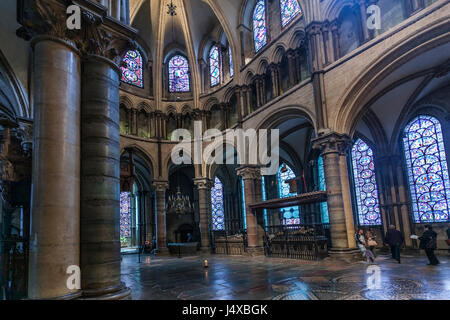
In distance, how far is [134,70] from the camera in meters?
22.8

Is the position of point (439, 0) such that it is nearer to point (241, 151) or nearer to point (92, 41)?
point (92, 41)

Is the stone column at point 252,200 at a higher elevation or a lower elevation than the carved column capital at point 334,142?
lower

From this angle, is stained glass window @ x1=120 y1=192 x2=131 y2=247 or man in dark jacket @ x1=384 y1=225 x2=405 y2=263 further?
stained glass window @ x1=120 y1=192 x2=131 y2=247

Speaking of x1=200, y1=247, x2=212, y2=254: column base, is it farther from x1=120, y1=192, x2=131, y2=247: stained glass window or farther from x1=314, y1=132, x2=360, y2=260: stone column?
x1=120, y1=192, x2=131, y2=247: stained glass window

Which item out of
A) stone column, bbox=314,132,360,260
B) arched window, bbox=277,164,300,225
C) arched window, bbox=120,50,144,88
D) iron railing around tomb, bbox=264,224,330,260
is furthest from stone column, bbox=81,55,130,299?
arched window, bbox=277,164,300,225

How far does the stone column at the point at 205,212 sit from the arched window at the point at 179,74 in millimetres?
7314

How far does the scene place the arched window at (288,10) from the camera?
15.9m

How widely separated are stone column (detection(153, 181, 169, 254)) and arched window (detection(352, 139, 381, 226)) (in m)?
12.3

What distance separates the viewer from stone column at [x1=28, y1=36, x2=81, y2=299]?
14.9 feet

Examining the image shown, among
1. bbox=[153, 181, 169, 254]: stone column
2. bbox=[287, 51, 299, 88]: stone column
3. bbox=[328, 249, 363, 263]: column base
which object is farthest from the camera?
bbox=[153, 181, 169, 254]: stone column

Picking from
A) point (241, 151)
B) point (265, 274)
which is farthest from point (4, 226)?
point (241, 151)

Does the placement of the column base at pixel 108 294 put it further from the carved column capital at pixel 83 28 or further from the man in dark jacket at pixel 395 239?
the man in dark jacket at pixel 395 239

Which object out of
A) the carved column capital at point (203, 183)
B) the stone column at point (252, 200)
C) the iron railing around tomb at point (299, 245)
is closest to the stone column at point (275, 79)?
the stone column at point (252, 200)

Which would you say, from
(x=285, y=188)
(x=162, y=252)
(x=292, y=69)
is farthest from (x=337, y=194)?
(x=285, y=188)
